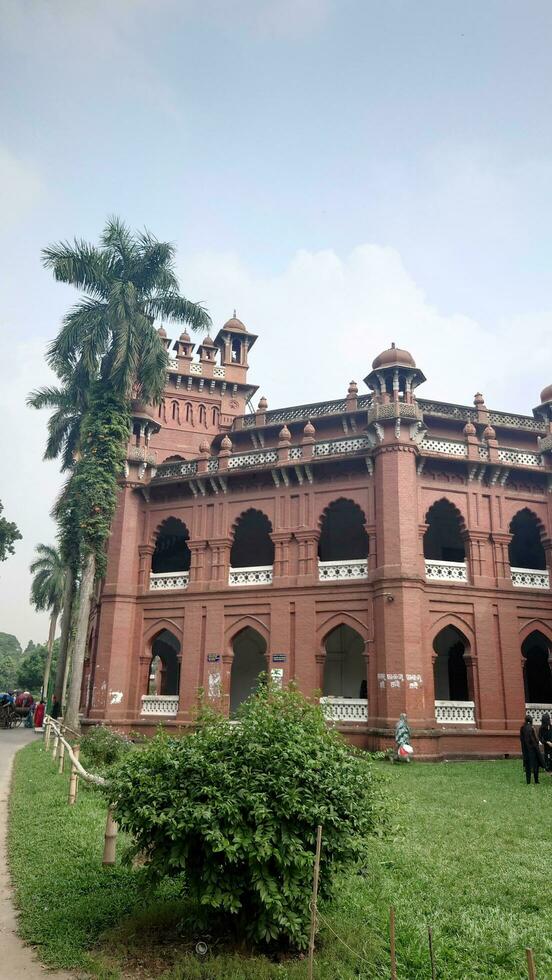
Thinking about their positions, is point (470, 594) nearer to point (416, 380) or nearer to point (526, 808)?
point (416, 380)

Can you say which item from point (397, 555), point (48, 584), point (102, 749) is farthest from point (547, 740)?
point (48, 584)

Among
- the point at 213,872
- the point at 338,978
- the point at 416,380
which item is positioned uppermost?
the point at 416,380

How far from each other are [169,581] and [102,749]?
8.94 metres

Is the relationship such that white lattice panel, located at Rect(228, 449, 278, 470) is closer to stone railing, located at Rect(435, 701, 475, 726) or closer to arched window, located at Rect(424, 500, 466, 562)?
arched window, located at Rect(424, 500, 466, 562)

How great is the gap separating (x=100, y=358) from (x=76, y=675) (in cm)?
948

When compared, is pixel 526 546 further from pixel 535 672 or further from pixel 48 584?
pixel 48 584

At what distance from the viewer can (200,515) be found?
23438 mm

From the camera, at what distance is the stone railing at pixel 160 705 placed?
22094mm

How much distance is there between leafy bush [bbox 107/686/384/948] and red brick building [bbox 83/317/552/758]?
13.5 m

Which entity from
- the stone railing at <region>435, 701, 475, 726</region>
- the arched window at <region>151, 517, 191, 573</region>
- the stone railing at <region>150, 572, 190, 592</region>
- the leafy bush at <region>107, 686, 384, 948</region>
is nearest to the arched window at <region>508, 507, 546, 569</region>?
the stone railing at <region>435, 701, 475, 726</region>

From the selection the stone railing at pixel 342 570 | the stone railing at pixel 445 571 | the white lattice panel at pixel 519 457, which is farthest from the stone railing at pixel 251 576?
the white lattice panel at pixel 519 457

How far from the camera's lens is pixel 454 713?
63.1ft

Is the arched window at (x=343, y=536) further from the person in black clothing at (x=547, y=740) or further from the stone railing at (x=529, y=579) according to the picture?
the person in black clothing at (x=547, y=740)

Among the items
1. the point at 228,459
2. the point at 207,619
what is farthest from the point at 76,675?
the point at 228,459
